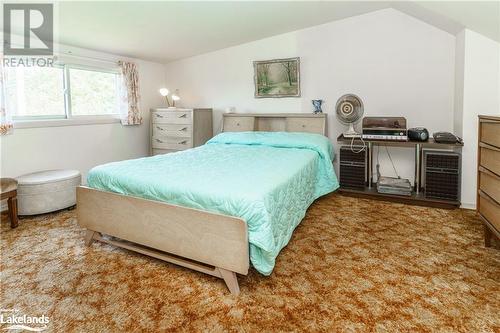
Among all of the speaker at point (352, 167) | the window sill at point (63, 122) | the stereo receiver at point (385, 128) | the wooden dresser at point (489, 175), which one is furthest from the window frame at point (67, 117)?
the wooden dresser at point (489, 175)

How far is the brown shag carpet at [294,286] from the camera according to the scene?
160 cm

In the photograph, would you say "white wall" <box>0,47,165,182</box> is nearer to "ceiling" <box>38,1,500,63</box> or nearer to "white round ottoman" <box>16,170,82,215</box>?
"white round ottoman" <box>16,170,82,215</box>

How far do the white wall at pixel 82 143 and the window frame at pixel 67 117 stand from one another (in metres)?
0.06

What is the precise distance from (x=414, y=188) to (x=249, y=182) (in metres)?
2.62

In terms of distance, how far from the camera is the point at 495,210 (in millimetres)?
2082

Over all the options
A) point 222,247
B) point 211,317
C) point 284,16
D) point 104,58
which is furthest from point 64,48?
point 211,317

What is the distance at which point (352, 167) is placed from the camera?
3.72 metres

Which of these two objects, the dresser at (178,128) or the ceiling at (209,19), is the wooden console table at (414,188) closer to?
the ceiling at (209,19)

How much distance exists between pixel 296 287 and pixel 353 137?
224cm

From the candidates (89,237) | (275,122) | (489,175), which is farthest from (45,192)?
(489,175)

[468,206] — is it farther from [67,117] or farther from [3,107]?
[3,107]

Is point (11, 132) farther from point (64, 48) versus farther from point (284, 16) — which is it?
point (284, 16)

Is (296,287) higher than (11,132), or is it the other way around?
(11,132)

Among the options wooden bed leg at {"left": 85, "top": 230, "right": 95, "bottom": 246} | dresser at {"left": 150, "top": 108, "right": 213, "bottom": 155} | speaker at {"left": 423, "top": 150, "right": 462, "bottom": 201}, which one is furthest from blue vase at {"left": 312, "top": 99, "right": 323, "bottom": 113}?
wooden bed leg at {"left": 85, "top": 230, "right": 95, "bottom": 246}
